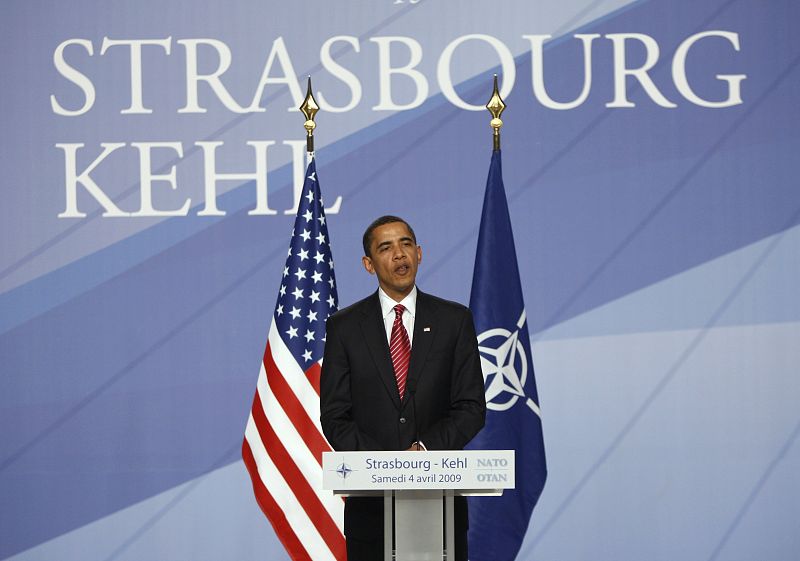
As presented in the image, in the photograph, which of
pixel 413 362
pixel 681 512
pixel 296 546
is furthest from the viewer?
pixel 681 512

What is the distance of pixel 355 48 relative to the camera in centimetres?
510

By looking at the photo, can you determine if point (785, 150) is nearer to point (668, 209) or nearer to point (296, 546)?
point (668, 209)

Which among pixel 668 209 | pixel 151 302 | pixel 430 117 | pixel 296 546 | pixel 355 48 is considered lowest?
pixel 296 546

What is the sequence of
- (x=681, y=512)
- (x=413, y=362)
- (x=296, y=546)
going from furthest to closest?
(x=681, y=512) < (x=296, y=546) < (x=413, y=362)

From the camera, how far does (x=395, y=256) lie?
9.87 ft

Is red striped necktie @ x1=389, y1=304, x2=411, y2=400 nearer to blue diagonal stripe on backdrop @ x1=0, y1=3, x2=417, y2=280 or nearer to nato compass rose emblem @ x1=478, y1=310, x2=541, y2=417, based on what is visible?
nato compass rose emblem @ x1=478, y1=310, x2=541, y2=417

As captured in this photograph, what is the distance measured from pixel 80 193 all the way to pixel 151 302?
0.61 meters

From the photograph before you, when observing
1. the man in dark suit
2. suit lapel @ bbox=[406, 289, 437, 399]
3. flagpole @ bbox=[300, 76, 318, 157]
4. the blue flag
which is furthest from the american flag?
suit lapel @ bbox=[406, 289, 437, 399]

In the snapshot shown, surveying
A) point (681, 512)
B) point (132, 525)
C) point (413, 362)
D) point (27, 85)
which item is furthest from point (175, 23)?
point (681, 512)

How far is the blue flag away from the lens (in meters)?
4.32

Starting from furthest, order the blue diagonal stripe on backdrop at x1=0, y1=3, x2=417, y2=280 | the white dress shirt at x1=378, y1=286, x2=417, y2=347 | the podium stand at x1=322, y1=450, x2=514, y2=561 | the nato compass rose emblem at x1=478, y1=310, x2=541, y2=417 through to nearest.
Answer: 1. the blue diagonal stripe on backdrop at x1=0, y1=3, x2=417, y2=280
2. the nato compass rose emblem at x1=478, y1=310, x2=541, y2=417
3. the white dress shirt at x1=378, y1=286, x2=417, y2=347
4. the podium stand at x1=322, y1=450, x2=514, y2=561

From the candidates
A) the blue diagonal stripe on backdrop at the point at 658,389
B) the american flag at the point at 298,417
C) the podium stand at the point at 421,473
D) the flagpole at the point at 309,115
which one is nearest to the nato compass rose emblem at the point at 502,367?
the american flag at the point at 298,417

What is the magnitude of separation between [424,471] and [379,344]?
698 millimetres

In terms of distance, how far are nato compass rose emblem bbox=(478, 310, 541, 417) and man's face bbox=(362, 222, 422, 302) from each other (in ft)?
4.24
